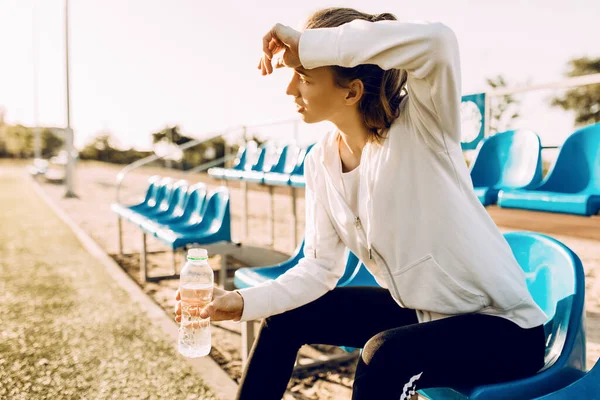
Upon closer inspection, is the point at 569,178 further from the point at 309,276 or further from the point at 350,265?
the point at 309,276

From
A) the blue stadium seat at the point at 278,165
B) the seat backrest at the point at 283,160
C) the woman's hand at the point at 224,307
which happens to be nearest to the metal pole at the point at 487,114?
the seat backrest at the point at 283,160

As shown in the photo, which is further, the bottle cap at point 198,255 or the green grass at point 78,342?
the green grass at point 78,342

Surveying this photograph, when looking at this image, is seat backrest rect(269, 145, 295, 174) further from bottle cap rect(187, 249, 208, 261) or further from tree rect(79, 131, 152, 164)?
tree rect(79, 131, 152, 164)

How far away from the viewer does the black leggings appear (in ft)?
3.87

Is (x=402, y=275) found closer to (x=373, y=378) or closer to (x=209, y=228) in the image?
(x=373, y=378)

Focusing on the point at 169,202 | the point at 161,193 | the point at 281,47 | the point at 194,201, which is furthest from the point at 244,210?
the point at 281,47

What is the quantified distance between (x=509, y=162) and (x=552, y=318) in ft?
7.66

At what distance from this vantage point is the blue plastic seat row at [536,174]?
274cm

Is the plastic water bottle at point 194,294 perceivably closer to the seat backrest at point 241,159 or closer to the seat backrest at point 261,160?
the seat backrest at point 261,160

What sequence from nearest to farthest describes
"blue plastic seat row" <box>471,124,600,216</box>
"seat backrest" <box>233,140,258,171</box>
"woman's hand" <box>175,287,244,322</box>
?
"woman's hand" <box>175,287,244,322</box> < "blue plastic seat row" <box>471,124,600,216</box> < "seat backrest" <box>233,140,258,171</box>

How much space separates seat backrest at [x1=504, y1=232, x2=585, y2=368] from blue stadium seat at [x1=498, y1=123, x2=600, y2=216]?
1.29 m

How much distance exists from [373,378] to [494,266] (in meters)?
0.40

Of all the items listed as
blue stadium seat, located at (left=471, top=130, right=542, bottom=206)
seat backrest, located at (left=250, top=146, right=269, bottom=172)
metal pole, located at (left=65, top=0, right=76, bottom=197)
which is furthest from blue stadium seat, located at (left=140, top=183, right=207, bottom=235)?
metal pole, located at (left=65, top=0, right=76, bottom=197)

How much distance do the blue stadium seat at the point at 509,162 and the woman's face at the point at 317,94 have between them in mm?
2135
